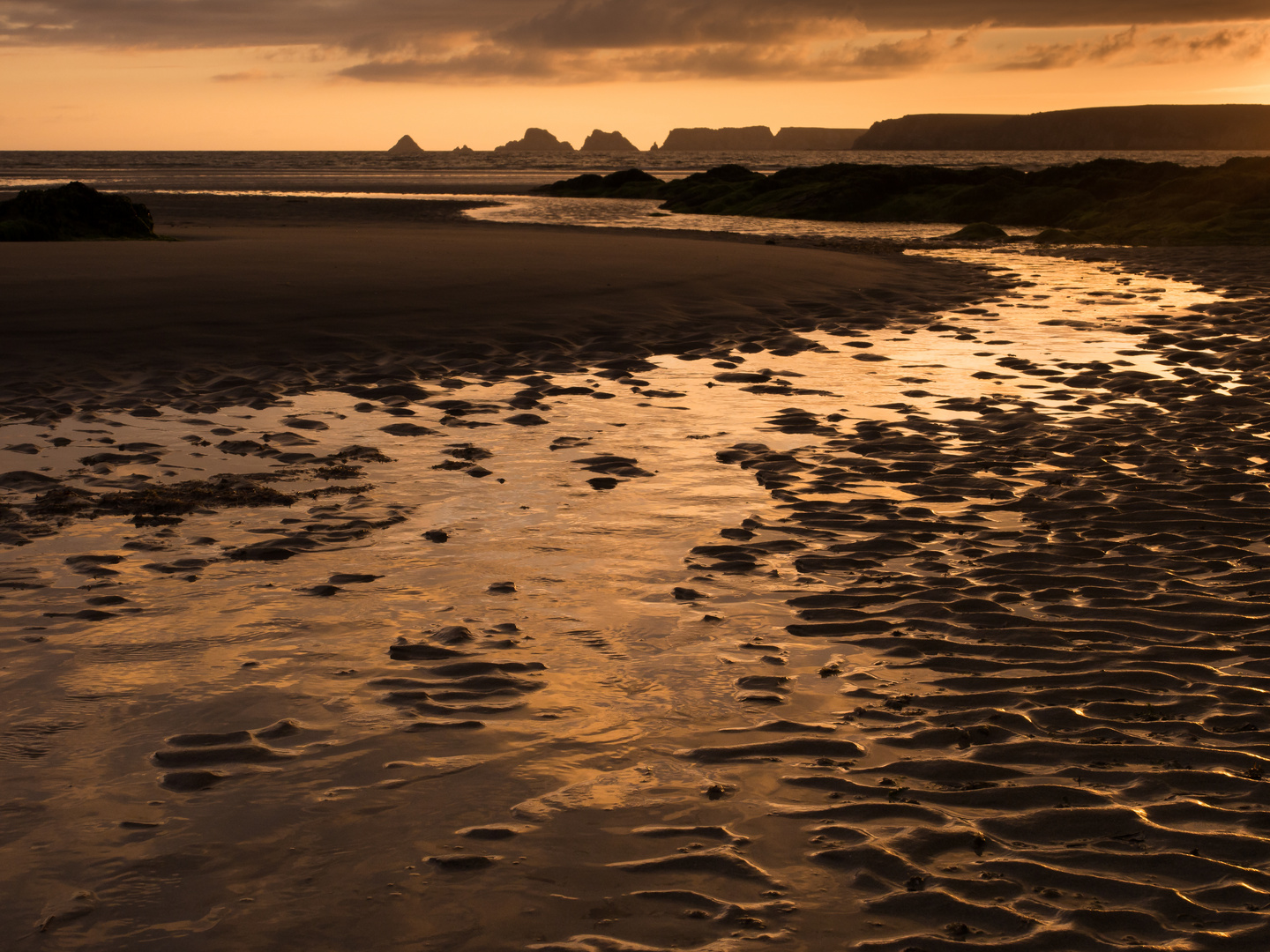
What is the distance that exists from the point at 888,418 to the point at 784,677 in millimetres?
4512

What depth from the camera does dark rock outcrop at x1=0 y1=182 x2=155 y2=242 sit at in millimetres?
18359

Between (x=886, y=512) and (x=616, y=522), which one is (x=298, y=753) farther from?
(x=886, y=512)

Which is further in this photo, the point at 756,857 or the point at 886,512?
the point at 886,512

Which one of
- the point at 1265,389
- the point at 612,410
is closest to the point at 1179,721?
the point at 612,410

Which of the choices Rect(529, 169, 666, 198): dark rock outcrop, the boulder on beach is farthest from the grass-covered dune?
Rect(529, 169, 666, 198): dark rock outcrop

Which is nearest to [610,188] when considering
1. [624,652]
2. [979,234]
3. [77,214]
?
[979,234]

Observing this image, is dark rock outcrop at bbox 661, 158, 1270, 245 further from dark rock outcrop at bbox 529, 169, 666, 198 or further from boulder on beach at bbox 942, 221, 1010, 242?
dark rock outcrop at bbox 529, 169, 666, 198

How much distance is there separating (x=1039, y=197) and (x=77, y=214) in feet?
94.3

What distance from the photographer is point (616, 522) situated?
5.90 metres

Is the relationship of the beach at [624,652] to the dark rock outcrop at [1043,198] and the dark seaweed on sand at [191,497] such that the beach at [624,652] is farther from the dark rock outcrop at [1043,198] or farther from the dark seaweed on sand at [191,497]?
the dark rock outcrop at [1043,198]

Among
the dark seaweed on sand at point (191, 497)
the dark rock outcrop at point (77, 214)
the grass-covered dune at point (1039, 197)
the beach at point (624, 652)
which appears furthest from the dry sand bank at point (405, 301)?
the grass-covered dune at point (1039, 197)

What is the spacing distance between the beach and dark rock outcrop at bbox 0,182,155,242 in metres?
9.37

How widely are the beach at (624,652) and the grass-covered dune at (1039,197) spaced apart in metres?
19.3

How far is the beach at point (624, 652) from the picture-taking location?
2.88m
